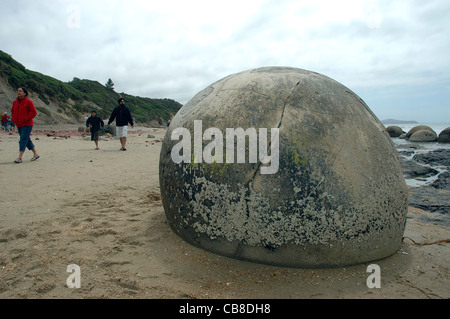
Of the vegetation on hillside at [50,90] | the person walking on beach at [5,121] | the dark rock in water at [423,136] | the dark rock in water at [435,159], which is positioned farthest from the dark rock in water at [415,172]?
the vegetation on hillside at [50,90]

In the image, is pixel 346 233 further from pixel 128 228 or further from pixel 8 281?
pixel 8 281

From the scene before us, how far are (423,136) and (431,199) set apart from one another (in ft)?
74.8

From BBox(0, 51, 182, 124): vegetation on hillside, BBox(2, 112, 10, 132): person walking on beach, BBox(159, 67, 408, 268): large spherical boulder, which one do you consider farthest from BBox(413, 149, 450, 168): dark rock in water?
BBox(0, 51, 182, 124): vegetation on hillside

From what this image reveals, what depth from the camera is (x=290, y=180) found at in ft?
7.69

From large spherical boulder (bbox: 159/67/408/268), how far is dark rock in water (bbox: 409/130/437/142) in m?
26.0

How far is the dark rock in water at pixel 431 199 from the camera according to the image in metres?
4.86

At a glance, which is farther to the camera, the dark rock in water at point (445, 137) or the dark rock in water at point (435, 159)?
the dark rock in water at point (445, 137)

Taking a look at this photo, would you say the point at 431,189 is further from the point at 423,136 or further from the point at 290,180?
the point at 423,136

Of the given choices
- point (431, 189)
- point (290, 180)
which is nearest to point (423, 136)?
point (431, 189)

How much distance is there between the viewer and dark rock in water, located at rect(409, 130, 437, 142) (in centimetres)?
2448

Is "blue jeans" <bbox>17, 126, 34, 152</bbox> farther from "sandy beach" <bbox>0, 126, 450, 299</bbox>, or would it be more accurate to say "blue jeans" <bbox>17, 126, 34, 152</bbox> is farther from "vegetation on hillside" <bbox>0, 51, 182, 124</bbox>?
"vegetation on hillside" <bbox>0, 51, 182, 124</bbox>

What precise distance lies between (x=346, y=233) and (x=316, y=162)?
593 mm

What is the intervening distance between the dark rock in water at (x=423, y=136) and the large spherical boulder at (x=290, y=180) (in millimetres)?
25957

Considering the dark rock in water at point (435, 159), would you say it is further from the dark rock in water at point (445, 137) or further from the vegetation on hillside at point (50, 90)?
the vegetation on hillside at point (50, 90)
